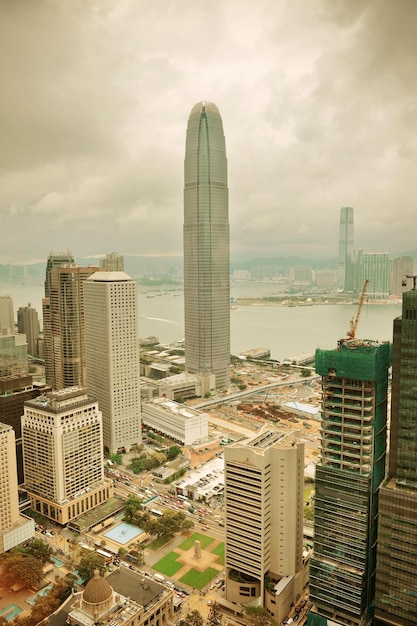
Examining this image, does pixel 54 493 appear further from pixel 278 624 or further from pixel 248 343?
pixel 248 343

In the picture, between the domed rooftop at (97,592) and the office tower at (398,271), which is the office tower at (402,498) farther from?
the domed rooftop at (97,592)

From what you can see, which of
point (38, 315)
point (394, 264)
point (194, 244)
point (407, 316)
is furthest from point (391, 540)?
point (38, 315)

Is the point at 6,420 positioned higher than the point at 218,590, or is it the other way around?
the point at 6,420

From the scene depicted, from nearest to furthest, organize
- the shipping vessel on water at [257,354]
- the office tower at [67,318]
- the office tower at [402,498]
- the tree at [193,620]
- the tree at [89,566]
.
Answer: the office tower at [402,498] → the tree at [193,620] → the tree at [89,566] → the office tower at [67,318] → the shipping vessel on water at [257,354]

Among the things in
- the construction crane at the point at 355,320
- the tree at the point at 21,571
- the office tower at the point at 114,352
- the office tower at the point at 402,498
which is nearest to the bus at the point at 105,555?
the tree at the point at 21,571

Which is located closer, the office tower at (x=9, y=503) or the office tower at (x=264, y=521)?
the office tower at (x=264, y=521)

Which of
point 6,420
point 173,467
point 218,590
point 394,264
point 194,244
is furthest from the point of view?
point 194,244

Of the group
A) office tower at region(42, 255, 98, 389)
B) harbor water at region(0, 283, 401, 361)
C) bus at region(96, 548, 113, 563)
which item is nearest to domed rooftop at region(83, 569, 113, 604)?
bus at region(96, 548, 113, 563)
